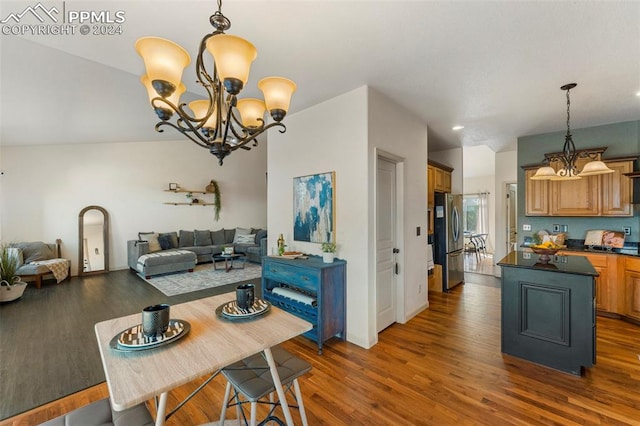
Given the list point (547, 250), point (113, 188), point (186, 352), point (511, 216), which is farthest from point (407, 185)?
point (113, 188)

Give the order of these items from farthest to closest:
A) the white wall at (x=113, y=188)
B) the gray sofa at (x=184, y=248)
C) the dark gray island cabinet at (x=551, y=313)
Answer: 1. the gray sofa at (x=184, y=248)
2. the white wall at (x=113, y=188)
3. the dark gray island cabinet at (x=551, y=313)

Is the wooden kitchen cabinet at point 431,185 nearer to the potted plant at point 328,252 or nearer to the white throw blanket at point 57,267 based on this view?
the potted plant at point 328,252

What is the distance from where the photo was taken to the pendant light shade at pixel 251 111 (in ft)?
6.43

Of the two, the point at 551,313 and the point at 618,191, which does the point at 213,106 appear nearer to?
the point at 551,313

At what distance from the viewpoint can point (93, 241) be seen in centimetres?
629

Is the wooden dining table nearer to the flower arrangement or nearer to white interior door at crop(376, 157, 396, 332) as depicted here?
the flower arrangement

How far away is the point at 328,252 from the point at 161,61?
223 cm

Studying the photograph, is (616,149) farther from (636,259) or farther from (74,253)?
(74,253)

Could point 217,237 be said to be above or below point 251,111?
below

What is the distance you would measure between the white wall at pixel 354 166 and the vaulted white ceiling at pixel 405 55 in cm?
20

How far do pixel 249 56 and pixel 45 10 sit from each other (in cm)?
169

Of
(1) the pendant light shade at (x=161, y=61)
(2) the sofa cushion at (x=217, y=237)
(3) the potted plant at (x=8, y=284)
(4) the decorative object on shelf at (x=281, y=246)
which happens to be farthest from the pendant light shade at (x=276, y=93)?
(2) the sofa cushion at (x=217, y=237)

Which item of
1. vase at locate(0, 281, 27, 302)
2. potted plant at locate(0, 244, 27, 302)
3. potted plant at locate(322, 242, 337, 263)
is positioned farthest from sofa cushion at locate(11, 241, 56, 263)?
potted plant at locate(322, 242, 337, 263)

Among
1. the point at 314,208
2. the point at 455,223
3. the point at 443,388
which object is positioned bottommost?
the point at 443,388
